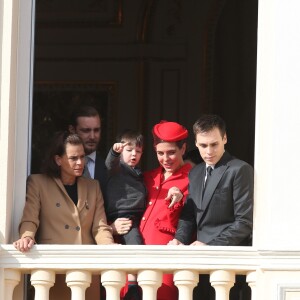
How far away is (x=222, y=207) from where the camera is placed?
1110 cm

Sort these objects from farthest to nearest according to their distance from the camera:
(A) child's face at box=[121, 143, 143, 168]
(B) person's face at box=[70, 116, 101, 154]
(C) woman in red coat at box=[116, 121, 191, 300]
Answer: (B) person's face at box=[70, 116, 101, 154]
(A) child's face at box=[121, 143, 143, 168]
(C) woman in red coat at box=[116, 121, 191, 300]

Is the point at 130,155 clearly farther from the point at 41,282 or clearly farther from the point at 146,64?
the point at 146,64

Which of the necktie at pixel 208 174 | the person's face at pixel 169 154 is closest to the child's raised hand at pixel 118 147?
the person's face at pixel 169 154

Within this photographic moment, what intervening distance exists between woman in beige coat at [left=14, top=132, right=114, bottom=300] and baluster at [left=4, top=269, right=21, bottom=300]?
289 millimetres

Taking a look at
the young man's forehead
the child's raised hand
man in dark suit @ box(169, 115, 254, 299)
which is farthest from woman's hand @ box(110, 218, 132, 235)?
the young man's forehead

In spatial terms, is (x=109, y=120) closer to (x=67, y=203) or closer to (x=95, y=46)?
(x=95, y=46)

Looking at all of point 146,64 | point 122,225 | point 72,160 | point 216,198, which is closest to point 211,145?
point 216,198

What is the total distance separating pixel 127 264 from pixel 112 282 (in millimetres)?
149

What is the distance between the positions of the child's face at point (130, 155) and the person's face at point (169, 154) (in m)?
0.15

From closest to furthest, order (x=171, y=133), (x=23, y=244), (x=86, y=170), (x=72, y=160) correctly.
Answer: (x=23, y=244) → (x=72, y=160) → (x=171, y=133) → (x=86, y=170)

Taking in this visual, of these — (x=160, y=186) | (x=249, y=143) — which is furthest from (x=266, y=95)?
(x=249, y=143)

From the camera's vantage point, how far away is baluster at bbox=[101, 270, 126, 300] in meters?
10.8

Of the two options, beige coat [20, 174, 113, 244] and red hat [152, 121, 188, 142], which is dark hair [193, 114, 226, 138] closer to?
red hat [152, 121, 188, 142]

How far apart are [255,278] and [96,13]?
670 cm
